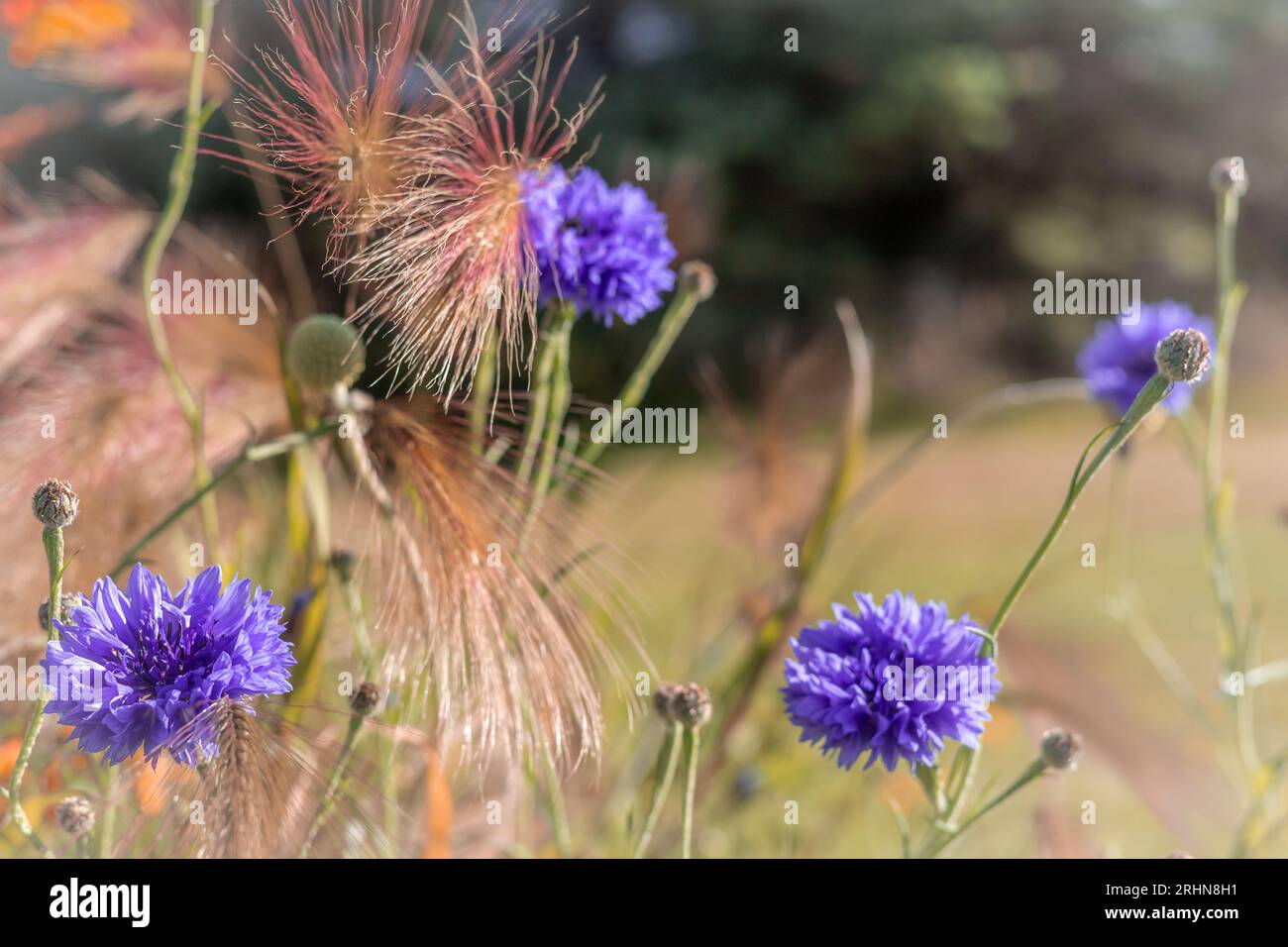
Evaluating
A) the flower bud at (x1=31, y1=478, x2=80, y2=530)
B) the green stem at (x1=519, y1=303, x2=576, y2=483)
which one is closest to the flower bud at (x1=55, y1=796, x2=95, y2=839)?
the flower bud at (x1=31, y1=478, x2=80, y2=530)

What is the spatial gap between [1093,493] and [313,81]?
2641mm

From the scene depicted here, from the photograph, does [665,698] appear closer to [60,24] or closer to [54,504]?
[54,504]

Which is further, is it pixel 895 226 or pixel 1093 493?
pixel 895 226

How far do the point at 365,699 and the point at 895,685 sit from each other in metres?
0.21

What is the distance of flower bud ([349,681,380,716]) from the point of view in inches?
18.7

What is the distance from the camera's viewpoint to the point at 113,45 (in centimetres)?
80

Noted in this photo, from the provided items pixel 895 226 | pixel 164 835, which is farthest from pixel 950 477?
pixel 164 835

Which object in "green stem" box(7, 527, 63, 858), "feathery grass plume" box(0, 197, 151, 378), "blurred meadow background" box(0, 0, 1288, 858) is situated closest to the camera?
"green stem" box(7, 527, 63, 858)

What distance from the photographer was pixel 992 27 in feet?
11.0

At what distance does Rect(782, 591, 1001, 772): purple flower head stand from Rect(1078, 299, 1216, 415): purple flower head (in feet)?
1.02

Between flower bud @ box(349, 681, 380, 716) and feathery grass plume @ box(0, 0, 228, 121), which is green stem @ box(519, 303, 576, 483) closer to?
flower bud @ box(349, 681, 380, 716)

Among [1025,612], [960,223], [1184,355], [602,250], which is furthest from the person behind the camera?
[960,223]

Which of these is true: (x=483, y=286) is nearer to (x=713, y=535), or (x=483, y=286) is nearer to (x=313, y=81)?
(x=313, y=81)

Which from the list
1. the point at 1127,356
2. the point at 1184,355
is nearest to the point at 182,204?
the point at 1184,355
